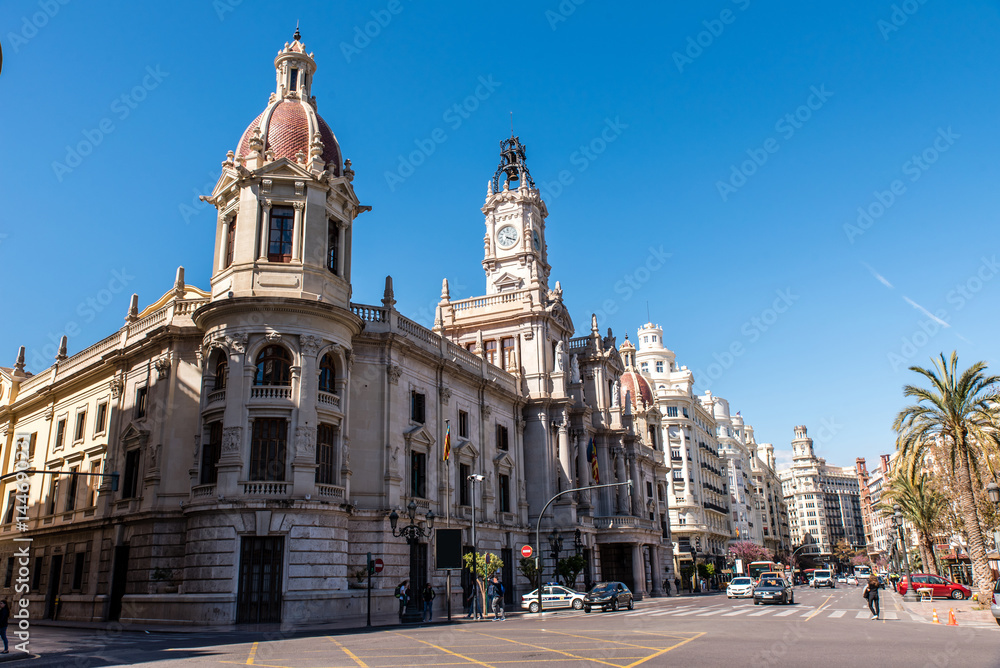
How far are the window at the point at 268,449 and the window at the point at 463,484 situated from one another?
570 inches

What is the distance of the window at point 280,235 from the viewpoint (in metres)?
35.2

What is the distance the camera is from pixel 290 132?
3803cm

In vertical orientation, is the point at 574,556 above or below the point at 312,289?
below

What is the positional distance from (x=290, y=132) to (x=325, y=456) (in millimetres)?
16470

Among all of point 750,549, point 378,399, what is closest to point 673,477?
point 750,549

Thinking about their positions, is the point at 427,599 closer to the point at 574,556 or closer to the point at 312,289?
the point at 312,289

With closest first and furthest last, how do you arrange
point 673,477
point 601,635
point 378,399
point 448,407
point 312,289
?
point 601,635 < point 312,289 < point 378,399 < point 448,407 < point 673,477

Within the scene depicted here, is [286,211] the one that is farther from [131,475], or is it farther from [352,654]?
[352,654]

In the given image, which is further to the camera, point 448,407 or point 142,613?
point 448,407

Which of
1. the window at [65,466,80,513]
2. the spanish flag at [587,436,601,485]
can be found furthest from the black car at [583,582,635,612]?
the window at [65,466,80,513]

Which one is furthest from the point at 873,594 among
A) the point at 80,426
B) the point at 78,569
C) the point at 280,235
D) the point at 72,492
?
the point at 80,426

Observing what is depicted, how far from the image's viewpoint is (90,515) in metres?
39.5

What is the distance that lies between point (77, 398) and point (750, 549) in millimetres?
89706

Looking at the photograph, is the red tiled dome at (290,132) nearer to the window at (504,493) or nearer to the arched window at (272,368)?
the arched window at (272,368)
